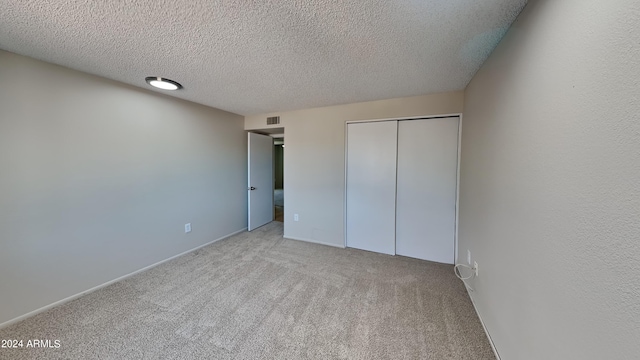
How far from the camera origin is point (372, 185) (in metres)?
3.16

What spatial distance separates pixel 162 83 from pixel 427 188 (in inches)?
134

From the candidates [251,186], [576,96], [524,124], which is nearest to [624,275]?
[576,96]

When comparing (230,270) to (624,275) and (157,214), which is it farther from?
(624,275)

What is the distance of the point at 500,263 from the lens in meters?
1.46

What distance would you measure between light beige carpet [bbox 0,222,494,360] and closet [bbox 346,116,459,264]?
42cm

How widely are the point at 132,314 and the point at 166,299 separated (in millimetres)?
254

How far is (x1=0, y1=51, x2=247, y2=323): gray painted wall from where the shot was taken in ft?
5.77

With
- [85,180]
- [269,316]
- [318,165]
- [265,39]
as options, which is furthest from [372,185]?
[85,180]

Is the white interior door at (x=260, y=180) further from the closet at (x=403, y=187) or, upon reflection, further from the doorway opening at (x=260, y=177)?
the closet at (x=403, y=187)

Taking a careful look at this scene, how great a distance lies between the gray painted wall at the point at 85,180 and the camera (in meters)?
1.76

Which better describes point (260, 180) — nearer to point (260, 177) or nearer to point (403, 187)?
point (260, 177)

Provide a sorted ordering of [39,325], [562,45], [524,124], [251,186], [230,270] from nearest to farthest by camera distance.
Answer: [562,45] → [524,124] → [39,325] → [230,270] → [251,186]

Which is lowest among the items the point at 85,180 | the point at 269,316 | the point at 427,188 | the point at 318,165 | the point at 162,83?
the point at 269,316

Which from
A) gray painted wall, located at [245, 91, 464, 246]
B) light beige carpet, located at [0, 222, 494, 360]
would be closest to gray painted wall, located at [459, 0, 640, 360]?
light beige carpet, located at [0, 222, 494, 360]
